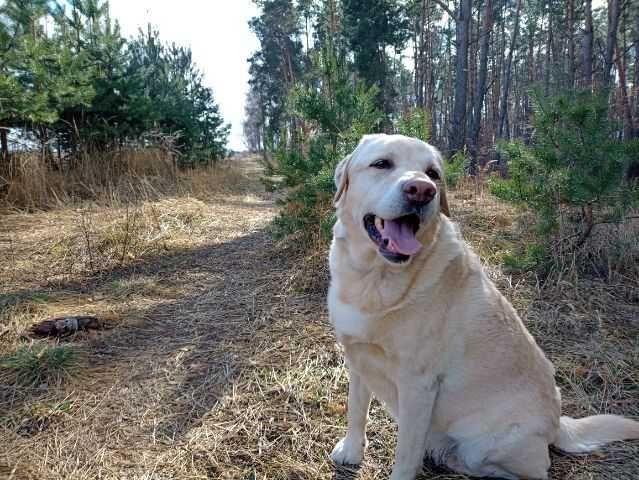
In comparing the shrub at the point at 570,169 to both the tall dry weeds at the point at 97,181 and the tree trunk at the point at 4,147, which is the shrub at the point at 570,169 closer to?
the tall dry weeds at the point at 97,181

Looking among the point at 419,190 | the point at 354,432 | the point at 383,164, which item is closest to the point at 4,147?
the point at 383,164

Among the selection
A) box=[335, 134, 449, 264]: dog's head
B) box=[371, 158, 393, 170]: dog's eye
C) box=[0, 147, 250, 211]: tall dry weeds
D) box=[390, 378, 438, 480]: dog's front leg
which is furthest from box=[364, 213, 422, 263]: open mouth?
box=[0, 147, 250, 211]: tall dry weeds

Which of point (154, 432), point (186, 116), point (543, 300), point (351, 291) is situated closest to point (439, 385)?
point (351, 291)

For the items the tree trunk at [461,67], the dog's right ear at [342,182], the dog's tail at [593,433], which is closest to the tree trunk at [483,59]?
the tree trunk at [461,67]

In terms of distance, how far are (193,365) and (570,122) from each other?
342cm

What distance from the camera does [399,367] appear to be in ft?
5.62

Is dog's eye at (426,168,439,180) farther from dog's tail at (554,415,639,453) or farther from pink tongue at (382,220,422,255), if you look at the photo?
dog's tail at (554,415,639,453)

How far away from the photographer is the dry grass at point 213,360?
2014mm

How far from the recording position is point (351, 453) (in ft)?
6.66

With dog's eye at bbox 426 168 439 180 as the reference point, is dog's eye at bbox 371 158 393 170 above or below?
above

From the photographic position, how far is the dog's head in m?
1.66

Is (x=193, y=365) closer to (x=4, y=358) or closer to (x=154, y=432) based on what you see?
(x=154, y=432)

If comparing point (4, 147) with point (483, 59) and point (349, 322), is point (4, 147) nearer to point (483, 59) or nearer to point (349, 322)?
point (349, 322)

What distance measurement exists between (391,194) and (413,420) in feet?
2.99
